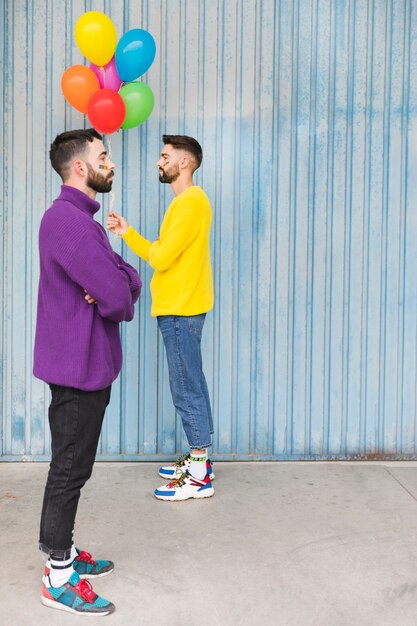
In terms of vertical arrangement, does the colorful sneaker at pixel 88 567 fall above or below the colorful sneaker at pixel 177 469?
below

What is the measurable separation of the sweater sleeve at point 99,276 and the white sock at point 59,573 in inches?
35.1

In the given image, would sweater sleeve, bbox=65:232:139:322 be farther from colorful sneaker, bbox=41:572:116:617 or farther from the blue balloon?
the blue balloon

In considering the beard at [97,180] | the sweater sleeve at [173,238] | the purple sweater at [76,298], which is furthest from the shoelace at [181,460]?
the beard at [97,180]

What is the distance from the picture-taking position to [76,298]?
8.30 feet

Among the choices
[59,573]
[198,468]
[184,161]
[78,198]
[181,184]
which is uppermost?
[184,161]

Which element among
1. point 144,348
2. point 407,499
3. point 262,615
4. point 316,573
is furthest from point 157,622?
point 144,348

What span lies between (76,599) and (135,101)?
2325mm

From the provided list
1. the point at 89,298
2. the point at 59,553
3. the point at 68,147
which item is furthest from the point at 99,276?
the point at 59,553

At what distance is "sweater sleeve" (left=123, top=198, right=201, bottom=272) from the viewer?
3559mm

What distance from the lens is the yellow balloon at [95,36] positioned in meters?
3.46

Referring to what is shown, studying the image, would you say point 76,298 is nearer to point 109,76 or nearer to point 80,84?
point 80,84

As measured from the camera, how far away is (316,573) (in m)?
2.79

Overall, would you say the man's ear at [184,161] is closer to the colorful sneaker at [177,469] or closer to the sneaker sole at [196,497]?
the colorful sneaker at [177,469]

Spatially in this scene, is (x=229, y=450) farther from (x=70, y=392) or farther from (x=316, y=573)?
(x=70, y=392)
